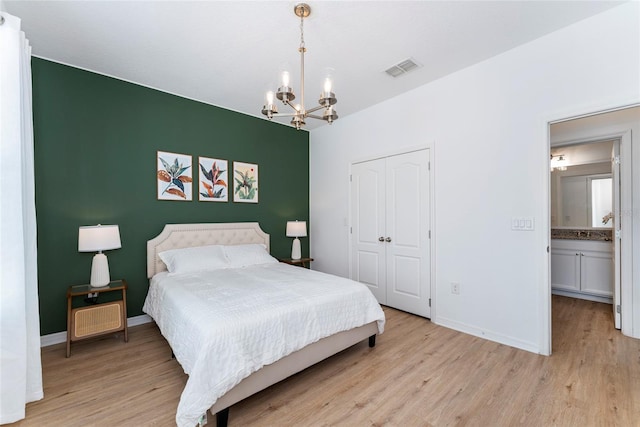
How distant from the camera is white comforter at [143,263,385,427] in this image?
165cm

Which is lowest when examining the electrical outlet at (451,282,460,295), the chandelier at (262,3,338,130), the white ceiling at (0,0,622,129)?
the electrical outlet at (451,282,460,295)

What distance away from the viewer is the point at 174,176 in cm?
364

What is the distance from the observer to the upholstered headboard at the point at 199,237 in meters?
3.41

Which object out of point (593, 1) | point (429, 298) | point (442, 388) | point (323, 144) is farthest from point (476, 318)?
point (323, 144)

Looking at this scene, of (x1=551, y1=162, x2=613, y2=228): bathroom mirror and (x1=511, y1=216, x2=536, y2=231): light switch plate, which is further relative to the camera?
(x1=551, y1=162, x2=613, y2=228): bathroom mirror

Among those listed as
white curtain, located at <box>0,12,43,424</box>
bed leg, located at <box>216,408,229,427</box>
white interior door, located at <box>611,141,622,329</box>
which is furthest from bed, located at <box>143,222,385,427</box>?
white interior door, located at <box>611,141,622,329</box>

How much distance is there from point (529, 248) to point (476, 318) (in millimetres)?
913

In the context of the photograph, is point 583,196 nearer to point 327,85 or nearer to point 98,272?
point 327,85

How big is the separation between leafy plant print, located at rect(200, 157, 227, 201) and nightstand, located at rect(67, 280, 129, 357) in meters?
1.50

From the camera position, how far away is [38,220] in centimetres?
278

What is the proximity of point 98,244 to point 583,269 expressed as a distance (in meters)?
6.22

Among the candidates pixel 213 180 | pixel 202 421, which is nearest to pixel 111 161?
pixel 213 180

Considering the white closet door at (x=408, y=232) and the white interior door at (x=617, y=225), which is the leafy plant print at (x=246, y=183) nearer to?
the white closet door at (x=408, y=232)

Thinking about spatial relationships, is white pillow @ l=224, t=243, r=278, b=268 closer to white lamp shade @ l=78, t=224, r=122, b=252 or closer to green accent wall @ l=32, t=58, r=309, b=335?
green accent wall @ l=32, t=58, r=309, b=335
